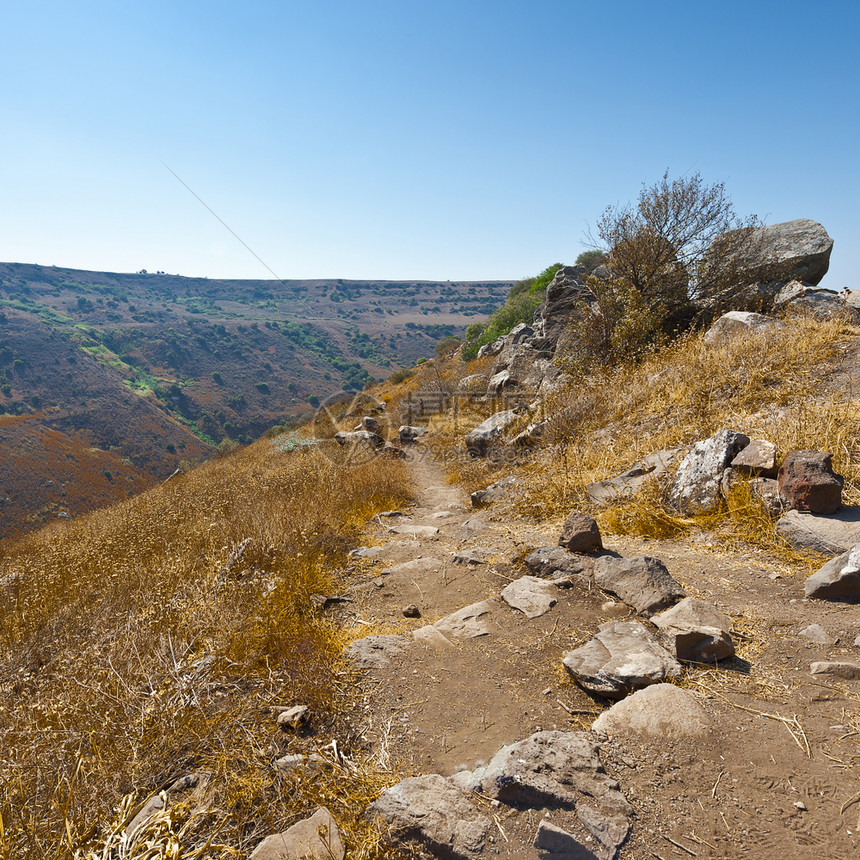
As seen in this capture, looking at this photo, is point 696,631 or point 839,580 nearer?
point 696,631

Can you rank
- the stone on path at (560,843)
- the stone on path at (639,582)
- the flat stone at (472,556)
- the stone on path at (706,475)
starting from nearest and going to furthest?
the stone on path at (560,843)
the stone on path at (639,582)
the stone on path at (706,475)
the flat stone at (472,556)

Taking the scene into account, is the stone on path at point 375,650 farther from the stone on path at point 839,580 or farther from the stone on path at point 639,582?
the stone on path at point 839,580

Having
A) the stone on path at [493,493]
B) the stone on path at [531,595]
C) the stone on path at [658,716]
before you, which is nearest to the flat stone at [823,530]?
the stone on path at [531,595]

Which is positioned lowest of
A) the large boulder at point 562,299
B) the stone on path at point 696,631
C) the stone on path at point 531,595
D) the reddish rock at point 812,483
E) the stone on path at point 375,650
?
the stone on path at point 375,650

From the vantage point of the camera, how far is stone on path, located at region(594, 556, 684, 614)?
3.19 meters

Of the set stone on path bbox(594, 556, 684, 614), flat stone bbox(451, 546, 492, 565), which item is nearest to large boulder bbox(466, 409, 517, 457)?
flat stone bbox(451, 546, 492, 565)

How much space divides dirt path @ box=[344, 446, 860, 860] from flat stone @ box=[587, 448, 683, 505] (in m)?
0.92

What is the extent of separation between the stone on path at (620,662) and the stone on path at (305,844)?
4.84 feet

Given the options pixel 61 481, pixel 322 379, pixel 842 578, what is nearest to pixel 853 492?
pixel 842 578

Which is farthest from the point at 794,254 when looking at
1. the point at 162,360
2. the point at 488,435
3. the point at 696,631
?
the point at 162,360

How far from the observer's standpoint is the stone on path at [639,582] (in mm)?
3186

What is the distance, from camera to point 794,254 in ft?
32.1

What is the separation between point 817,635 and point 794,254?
10.1 metres

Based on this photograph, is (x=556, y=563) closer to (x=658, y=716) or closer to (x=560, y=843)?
(x=658, y=716)
